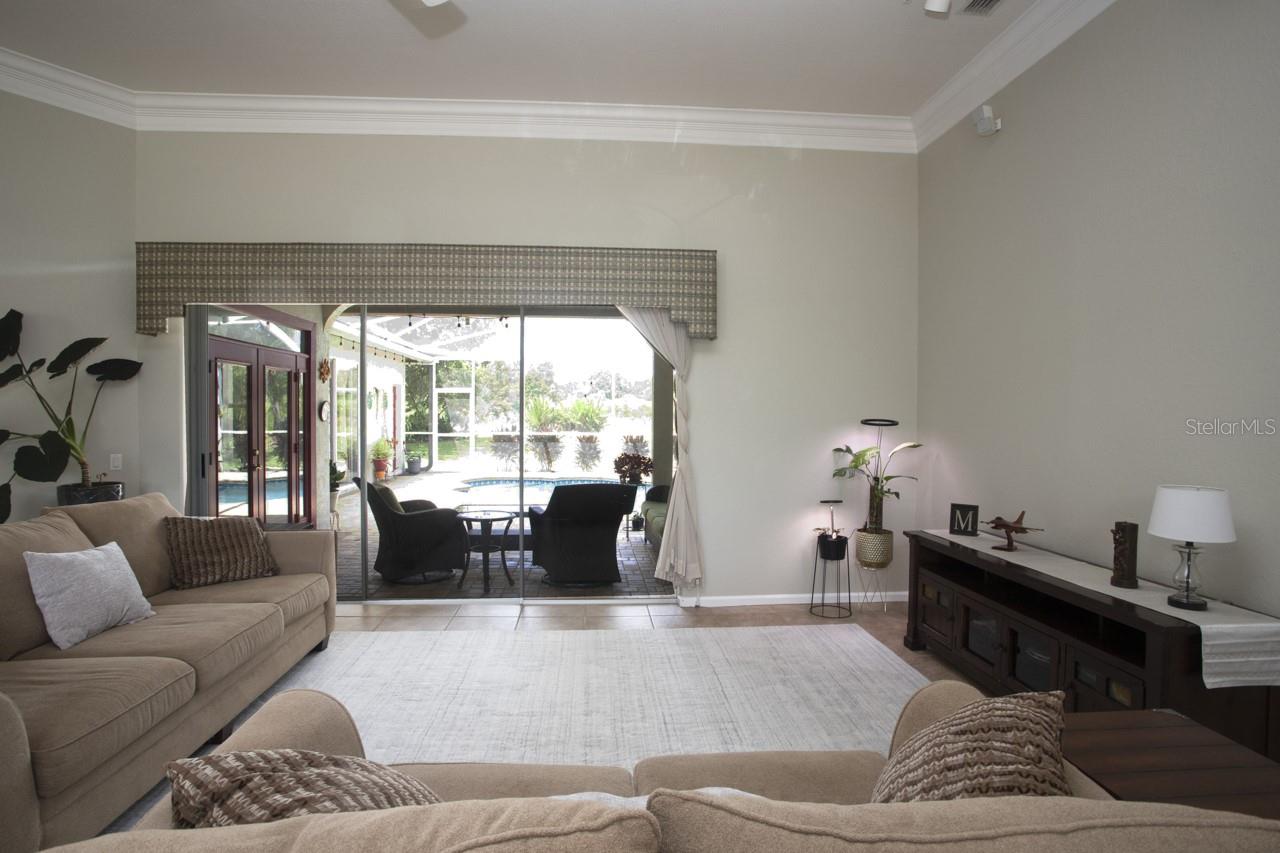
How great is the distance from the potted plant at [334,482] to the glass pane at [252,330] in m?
1.06

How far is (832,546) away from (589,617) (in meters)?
1.73

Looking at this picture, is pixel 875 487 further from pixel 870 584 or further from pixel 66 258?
pixel 66 258

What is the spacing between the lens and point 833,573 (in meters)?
5.13

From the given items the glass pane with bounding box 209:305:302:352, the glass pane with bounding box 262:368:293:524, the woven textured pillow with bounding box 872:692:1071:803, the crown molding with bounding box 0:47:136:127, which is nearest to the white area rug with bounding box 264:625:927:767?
the woven textured pillow with bounding box 872:692:1071:803

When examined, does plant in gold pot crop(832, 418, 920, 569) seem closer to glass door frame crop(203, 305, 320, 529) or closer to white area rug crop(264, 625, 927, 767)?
white area rug crop(264, 625, 927, 767)

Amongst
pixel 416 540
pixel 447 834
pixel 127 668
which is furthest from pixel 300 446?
pixel 447 834

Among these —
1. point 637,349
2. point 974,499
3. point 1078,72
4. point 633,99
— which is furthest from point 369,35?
point 974,499

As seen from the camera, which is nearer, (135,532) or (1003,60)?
(135,532)

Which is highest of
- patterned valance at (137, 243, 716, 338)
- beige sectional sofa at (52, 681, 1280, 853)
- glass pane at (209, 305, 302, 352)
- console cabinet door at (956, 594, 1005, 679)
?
patterned valance at (137, 243, 716, 338)

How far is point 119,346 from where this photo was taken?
475 cm

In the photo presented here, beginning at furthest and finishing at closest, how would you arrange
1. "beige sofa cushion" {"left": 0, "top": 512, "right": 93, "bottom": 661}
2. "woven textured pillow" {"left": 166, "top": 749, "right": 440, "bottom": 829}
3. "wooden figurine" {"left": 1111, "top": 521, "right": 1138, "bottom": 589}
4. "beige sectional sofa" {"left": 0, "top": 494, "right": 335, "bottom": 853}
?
"wooden figurine" {"left": 1111, "top": 521, "right": 1138, "bottom": 589} < "beige sofa cushion" {"left": 0, "top": 512, "right": 93, "bottom": 661} < "beige sectional sofa" {"left": 0, "top": 494, "right": 335, "bottom": 853} < "woven textured pillow" {"left": 166, "top": 749, "right": 440, "bottom": 829}

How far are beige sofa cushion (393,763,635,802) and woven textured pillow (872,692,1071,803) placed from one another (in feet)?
2.14

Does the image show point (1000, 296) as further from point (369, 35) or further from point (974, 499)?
point (369, 35)

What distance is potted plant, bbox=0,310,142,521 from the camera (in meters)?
4.16
